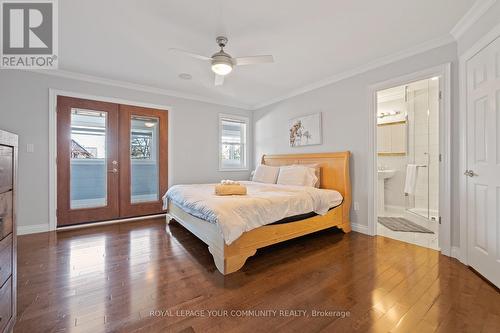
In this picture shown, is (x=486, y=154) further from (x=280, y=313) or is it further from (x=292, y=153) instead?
(x=292, y=153)

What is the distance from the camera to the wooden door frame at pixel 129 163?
3.99 m

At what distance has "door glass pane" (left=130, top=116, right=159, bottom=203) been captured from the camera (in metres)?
4.14

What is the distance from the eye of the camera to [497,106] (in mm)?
1850

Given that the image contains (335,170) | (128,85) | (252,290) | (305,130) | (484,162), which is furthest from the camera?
(305,130)

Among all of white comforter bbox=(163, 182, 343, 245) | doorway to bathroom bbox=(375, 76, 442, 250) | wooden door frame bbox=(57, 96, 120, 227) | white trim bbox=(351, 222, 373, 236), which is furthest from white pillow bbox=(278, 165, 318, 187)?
wooden door frame bbox=(57, 96, 120, 227)

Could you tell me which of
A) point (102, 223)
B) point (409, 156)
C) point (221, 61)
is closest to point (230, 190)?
point (221, 61)

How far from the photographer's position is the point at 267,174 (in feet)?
14.1

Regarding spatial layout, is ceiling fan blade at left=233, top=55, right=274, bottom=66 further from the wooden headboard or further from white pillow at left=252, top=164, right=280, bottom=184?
white pillow at left=252, top=164, right=280, bottom=184

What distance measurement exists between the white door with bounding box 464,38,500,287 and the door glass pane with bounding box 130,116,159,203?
460 centimetres

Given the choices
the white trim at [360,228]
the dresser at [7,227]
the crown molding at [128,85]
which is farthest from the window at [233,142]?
the dresser at [7,227]

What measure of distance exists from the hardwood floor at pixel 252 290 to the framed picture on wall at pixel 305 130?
6.45ft

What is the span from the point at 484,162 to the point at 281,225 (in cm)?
200

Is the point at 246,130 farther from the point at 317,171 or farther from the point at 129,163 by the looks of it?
the point at 129,163

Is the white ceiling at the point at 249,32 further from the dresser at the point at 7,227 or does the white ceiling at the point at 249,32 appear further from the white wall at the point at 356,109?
the dresser at the point at 7,227
